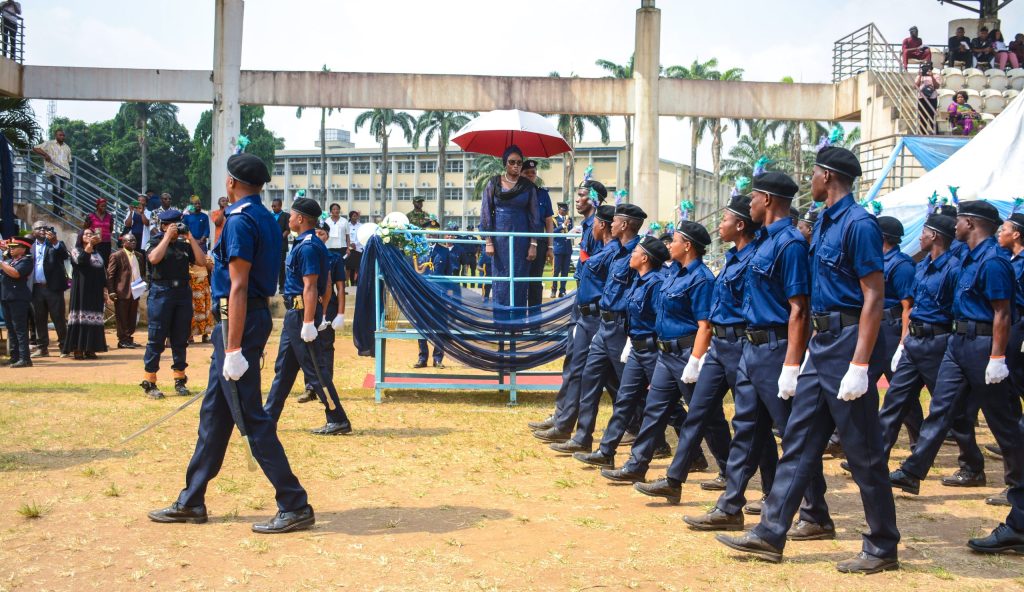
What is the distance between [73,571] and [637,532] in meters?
3.21

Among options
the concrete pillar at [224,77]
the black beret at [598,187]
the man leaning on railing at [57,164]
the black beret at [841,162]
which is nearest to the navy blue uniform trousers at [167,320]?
the black beret at [598,187]

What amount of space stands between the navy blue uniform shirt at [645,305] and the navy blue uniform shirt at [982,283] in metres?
2.17

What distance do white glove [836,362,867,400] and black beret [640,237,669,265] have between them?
265cm

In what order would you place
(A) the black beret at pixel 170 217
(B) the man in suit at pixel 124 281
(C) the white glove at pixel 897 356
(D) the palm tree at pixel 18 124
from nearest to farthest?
1. (C) the white glove at pixel 897 356
2. (A) the black beret at pixel 170 217
3. (B) the man in suit at pixel 124 281
4. (D) the palm tree at pixel 18 124

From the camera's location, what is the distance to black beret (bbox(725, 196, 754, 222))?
5.91 metres

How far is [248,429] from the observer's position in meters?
5.54

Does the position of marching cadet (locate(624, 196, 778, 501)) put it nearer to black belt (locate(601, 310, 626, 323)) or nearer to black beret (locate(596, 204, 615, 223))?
black belt (locate(601, 310, 626, 323))

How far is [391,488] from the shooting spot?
22.3ft

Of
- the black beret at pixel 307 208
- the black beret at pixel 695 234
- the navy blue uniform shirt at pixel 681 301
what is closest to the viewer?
the navy blue uniform shirt at pixel 681 301

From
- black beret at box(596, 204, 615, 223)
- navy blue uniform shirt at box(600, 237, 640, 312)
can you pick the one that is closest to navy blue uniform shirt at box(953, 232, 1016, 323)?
navy blue uniform shirt at box(600, 237, 640, 312)

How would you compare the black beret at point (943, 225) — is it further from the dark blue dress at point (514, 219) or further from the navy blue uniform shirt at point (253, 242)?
the navy blue uniform shirt at point (253, 242)

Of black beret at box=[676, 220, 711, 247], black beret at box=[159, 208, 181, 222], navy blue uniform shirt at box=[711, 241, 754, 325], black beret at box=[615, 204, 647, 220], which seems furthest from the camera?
black beret at box=[159, 208, 181, 222]

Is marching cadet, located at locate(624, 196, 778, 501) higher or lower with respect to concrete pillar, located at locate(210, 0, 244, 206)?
lower

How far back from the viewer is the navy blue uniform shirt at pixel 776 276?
5.20m
